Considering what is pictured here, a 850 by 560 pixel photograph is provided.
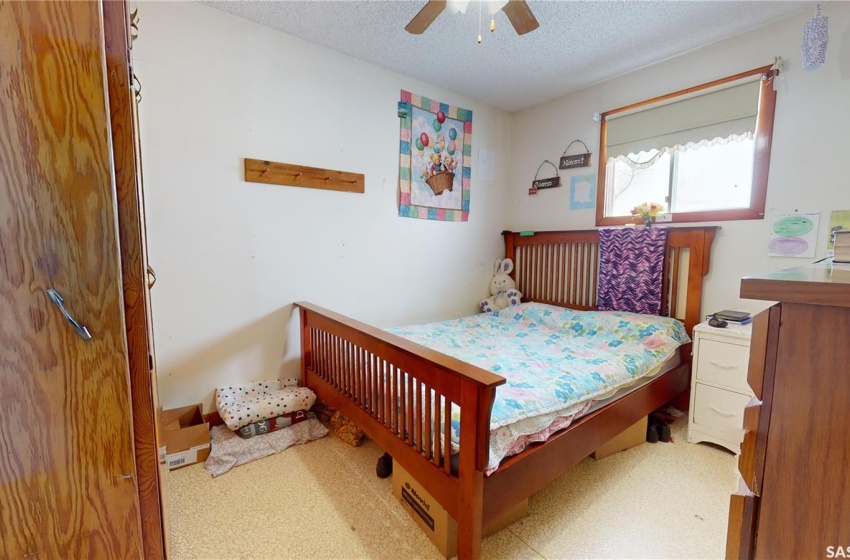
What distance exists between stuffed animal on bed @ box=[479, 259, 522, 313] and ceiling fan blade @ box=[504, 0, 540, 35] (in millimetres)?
2123

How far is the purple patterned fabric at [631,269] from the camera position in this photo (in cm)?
255

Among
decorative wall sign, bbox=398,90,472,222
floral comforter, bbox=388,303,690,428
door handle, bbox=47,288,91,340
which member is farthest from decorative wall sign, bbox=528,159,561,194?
door handle, bbox=47,288,91,340

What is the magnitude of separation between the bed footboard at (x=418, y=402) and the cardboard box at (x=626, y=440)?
114cm

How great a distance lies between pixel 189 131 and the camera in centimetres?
202

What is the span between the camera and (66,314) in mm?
599

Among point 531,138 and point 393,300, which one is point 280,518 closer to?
point 393,300

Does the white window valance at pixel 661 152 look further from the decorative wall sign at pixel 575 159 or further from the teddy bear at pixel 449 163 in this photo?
the teddy bear at pixel 449 163

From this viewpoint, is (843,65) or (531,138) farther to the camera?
(531,138)

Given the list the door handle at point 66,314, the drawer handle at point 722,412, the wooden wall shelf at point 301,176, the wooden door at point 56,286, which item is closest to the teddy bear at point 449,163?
the wooden wall shelf at point 301,176

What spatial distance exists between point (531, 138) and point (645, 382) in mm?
2378

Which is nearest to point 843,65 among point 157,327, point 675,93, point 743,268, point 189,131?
point 675,93

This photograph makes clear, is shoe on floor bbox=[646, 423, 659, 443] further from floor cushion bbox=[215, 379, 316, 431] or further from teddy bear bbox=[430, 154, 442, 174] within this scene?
teddy bear bbox=[430, 154, 442, 174]

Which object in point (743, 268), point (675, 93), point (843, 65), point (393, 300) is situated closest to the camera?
point (843, 65)

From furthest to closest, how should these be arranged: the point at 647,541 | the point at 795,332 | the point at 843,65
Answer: the point at 843,65 < the point at 647,541 < the point at 795,332
